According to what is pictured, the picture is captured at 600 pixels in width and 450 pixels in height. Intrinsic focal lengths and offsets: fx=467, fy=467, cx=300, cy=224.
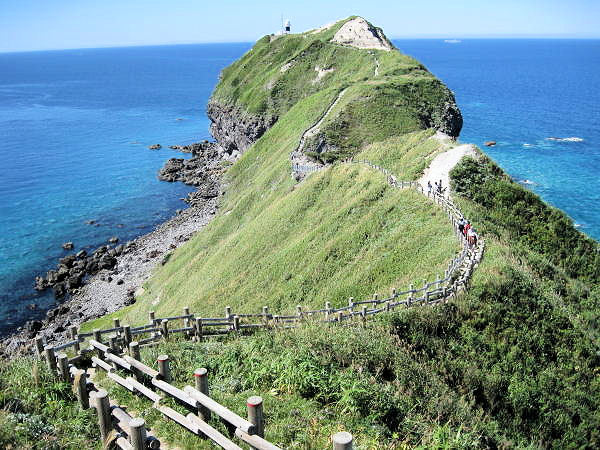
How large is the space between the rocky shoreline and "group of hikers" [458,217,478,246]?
3310 centimetres

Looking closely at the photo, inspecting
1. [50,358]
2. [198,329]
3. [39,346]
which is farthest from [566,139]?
[50,358]

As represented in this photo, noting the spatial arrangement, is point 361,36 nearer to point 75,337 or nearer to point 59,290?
point 59,290

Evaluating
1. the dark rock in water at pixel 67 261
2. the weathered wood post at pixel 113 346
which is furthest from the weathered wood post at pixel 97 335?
the dark rock in water at pixel 67 261

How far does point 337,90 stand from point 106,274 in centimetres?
4524

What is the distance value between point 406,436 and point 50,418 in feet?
28.2

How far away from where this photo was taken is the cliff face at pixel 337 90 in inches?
2440

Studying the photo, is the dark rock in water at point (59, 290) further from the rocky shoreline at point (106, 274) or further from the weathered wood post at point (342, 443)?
the weathered wood post at point (342, 443)

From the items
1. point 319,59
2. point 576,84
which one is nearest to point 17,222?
point 319,59

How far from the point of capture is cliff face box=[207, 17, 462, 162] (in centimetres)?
6197

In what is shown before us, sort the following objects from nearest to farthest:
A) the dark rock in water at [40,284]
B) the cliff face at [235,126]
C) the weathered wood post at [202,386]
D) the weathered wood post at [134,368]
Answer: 1. the weathered wood post at [202,386]
2. the weathered wood post at [134,368]
3. the dark rock in water at [40,284]
4. the cliff face at [235,126]

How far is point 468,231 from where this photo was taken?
82.9 ft

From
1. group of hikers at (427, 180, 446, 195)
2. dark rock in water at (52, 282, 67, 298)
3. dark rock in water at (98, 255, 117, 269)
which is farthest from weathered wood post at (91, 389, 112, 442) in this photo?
dark rock in water at (98, 255, 117, 269)

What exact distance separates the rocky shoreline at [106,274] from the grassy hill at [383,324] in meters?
4.70

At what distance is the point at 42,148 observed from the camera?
11906 centimetres
